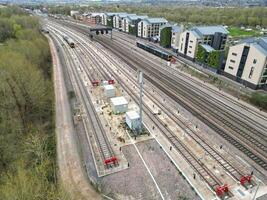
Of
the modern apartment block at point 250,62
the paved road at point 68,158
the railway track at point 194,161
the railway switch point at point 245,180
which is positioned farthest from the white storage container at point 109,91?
the modern apartment block at point 250,62

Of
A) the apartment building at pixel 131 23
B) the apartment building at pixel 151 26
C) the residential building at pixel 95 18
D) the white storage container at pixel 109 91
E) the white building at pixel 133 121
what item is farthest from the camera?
the residential building at pixel 95 18

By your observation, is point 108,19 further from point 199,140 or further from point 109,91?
point 199,140

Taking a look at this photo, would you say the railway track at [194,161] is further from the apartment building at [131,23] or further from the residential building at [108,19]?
the residential building at [108,19]

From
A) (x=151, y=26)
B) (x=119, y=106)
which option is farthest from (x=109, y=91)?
(x=151, y=26)

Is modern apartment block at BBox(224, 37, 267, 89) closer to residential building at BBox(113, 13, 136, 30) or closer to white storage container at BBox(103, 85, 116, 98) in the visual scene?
white storage container at BBox(103, 85, 116, 98)

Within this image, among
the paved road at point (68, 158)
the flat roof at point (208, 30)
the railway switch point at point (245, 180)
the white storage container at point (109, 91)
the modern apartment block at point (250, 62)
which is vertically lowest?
the paved road at point (68, 158)

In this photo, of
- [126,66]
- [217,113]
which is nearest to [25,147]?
[217,113]

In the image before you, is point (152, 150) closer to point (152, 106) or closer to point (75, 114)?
point (152, 106)
